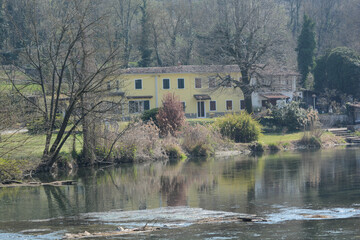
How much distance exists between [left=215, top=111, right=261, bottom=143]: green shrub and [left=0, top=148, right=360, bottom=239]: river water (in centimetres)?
929

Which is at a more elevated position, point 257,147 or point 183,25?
point 183,25

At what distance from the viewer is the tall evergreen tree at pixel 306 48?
244ft

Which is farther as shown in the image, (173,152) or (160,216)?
(173,152)

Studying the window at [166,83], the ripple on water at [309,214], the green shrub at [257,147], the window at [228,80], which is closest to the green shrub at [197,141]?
the green shrub at [257,147]

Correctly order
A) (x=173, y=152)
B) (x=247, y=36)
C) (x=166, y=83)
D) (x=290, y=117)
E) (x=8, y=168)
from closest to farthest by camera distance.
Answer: (x=8, y=168) < (x=173, y=152) < (x=290, y=117) < (x=247, y=36) < (x=166, y=83)

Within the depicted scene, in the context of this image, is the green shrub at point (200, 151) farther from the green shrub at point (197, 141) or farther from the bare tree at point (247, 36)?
the bare tree at point (247, 36)

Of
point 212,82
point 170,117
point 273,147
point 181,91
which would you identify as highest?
point 212,82

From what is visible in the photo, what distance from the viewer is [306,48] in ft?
247

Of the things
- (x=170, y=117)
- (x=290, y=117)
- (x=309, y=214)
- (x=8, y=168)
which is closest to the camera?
(x=309, y=214)

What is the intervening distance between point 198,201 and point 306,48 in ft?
187

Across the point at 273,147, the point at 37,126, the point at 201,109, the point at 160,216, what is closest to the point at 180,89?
the point at 201,109

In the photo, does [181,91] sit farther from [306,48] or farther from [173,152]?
[173,152]

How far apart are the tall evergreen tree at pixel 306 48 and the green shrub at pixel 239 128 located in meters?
31.8

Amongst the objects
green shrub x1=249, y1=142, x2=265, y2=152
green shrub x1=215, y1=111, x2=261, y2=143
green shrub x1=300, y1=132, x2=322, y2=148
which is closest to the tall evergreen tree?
green shrub x1=300, y1=132, x2=322, y2=148
